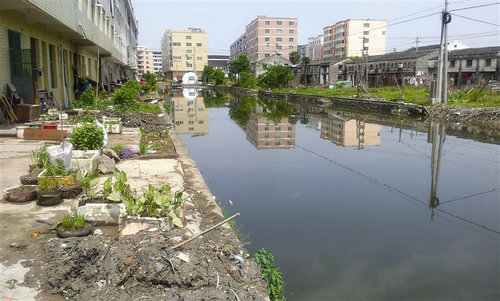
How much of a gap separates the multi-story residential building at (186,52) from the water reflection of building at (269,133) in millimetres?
81044

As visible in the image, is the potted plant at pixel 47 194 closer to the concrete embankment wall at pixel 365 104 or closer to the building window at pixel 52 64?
the building window at pixel 52 64

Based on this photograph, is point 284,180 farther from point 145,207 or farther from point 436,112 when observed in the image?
point 436,112

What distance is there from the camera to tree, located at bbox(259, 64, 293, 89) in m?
51.9

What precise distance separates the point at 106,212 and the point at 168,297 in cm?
208

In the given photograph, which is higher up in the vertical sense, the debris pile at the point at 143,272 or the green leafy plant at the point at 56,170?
the green leafy plant at the point at 56,170

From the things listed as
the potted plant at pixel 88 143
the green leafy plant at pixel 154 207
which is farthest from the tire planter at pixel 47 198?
the potted plant at pixel 88 143

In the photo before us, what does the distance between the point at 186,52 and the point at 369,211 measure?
3916 inches

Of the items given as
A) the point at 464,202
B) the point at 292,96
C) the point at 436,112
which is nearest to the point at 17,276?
the point at 464,202

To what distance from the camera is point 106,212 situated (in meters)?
5.18

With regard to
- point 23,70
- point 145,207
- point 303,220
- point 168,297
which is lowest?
point 303,220

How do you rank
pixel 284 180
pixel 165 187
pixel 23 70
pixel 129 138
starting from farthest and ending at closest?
pixel 23 70 < pixel 129 138 < pixel 284 180 < pixel 165 187

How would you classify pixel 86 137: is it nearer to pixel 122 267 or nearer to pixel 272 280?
pixel 122 267

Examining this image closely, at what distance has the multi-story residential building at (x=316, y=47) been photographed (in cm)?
12381

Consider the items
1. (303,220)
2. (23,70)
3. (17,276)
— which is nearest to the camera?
(17,276)
